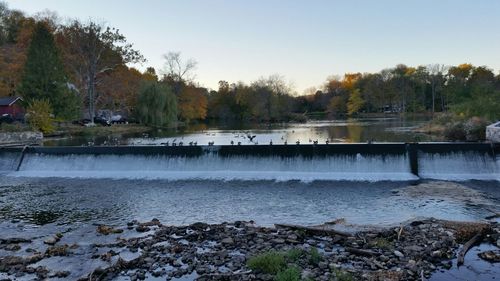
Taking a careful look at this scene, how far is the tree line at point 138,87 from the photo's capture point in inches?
1721

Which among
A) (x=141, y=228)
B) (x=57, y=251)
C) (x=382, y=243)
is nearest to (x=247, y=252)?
(x=382, y=243)

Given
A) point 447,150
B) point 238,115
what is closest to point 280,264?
point 447,150

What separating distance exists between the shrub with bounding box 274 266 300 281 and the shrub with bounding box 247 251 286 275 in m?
0.30

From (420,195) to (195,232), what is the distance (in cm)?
863

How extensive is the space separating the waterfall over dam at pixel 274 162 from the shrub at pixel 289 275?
11863mm

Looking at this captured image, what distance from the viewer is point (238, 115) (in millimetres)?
89125

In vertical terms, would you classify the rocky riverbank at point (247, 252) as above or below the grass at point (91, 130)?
below

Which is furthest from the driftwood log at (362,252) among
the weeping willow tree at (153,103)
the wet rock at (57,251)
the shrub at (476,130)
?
the weeping willow tree at (153,103)

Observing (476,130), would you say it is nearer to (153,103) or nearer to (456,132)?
(456,132)

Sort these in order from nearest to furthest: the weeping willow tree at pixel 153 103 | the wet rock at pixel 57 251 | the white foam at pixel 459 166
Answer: the wet rock at pixel 57 251 → the white foam at pixel 459 166 → the weeping willow tree at pixel 153 103

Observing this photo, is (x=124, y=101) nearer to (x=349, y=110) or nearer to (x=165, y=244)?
(x=165, y=244)

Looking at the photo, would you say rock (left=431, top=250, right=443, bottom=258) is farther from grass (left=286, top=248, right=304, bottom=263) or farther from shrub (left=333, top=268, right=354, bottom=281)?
grass (left=286, top=248, right=304, bottom=263)

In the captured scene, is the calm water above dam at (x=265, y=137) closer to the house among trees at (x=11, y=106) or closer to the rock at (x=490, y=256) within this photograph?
the house among trees at (x=11, y=106)

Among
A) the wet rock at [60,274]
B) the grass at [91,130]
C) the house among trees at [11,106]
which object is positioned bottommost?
the wet rock at [60,274]
